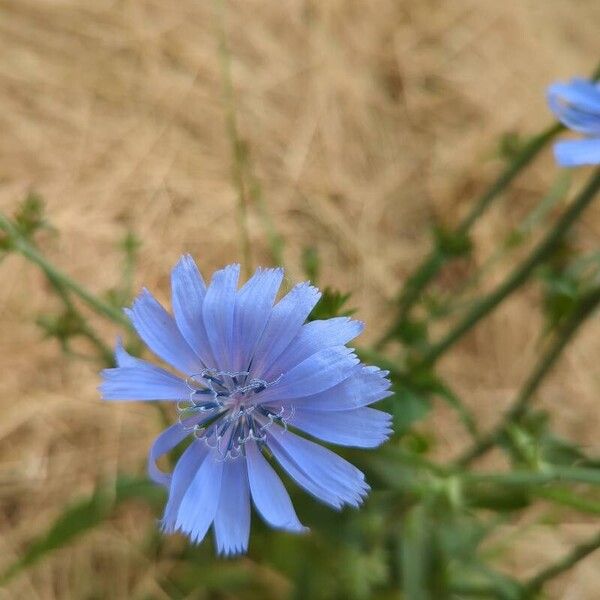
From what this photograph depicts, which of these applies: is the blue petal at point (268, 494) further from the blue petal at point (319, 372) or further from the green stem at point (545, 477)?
the green stem at point (545, 477)

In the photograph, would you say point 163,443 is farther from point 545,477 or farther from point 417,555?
point 417,555

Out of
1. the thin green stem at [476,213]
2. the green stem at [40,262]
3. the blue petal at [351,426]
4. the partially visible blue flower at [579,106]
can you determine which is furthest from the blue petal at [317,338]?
the thin green stem at [476,213]

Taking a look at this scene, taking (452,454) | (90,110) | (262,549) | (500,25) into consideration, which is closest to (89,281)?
(90,110)

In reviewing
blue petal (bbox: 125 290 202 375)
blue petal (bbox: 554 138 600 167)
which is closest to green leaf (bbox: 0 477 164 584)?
blue petal (bbox: 125 290 202 375)

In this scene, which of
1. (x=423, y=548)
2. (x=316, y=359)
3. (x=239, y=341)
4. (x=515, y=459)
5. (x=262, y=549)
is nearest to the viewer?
(x=316, y=359)

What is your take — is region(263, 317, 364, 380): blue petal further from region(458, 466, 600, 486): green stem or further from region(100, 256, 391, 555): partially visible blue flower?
region(458, 466, 600, 486): green stem

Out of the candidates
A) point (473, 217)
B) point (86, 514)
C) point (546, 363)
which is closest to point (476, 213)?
point (473, 217)

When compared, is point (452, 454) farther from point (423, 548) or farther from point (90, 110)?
point (90, 110)
